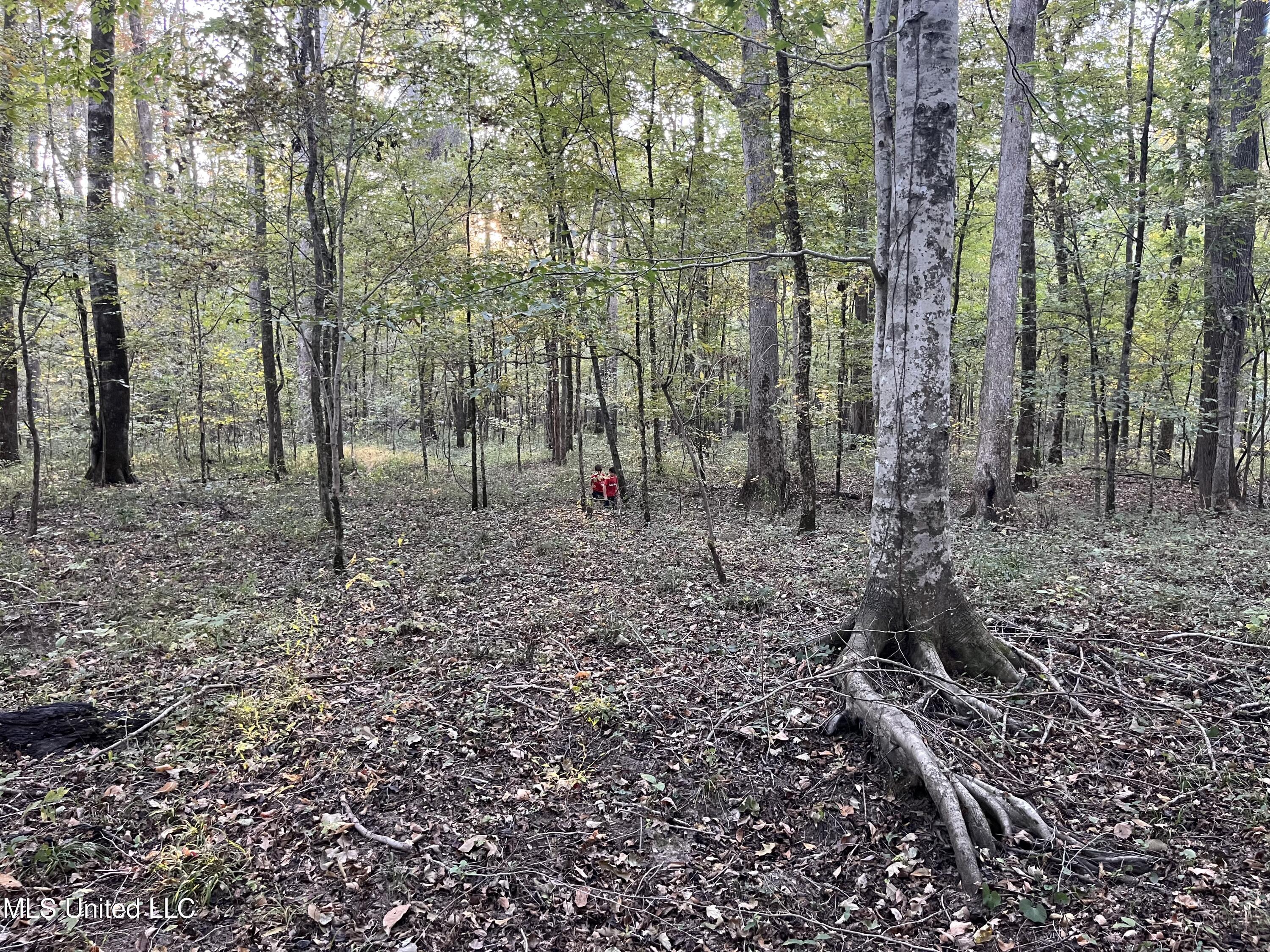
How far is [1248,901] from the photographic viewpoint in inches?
110

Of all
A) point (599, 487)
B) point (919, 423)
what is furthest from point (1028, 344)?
point (919, 423)

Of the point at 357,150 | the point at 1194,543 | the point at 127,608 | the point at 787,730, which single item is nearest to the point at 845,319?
the point at 1194,543

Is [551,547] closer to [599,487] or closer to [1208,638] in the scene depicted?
[599,487]

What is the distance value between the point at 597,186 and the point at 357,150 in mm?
3498

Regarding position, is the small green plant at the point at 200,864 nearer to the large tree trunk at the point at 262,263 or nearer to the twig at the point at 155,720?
the twig at the point at 155,720

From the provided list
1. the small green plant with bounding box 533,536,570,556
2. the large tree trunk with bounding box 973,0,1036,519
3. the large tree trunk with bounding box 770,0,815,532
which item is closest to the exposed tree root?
the large tree trunk with bounding box 770,0,815,532

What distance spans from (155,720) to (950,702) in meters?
5.70

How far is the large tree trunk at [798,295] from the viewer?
8602mm

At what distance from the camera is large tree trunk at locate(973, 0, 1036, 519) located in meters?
10.1

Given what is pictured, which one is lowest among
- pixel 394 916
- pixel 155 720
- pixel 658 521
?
pixel 394 916

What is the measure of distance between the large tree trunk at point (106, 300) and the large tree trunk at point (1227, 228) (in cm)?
1696

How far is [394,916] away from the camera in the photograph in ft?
10.3

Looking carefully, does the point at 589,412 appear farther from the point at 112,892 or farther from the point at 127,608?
the point at 112,892

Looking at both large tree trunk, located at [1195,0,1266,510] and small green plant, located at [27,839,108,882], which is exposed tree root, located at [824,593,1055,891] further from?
large tree trunk, located at [1195,0,1266,510]
